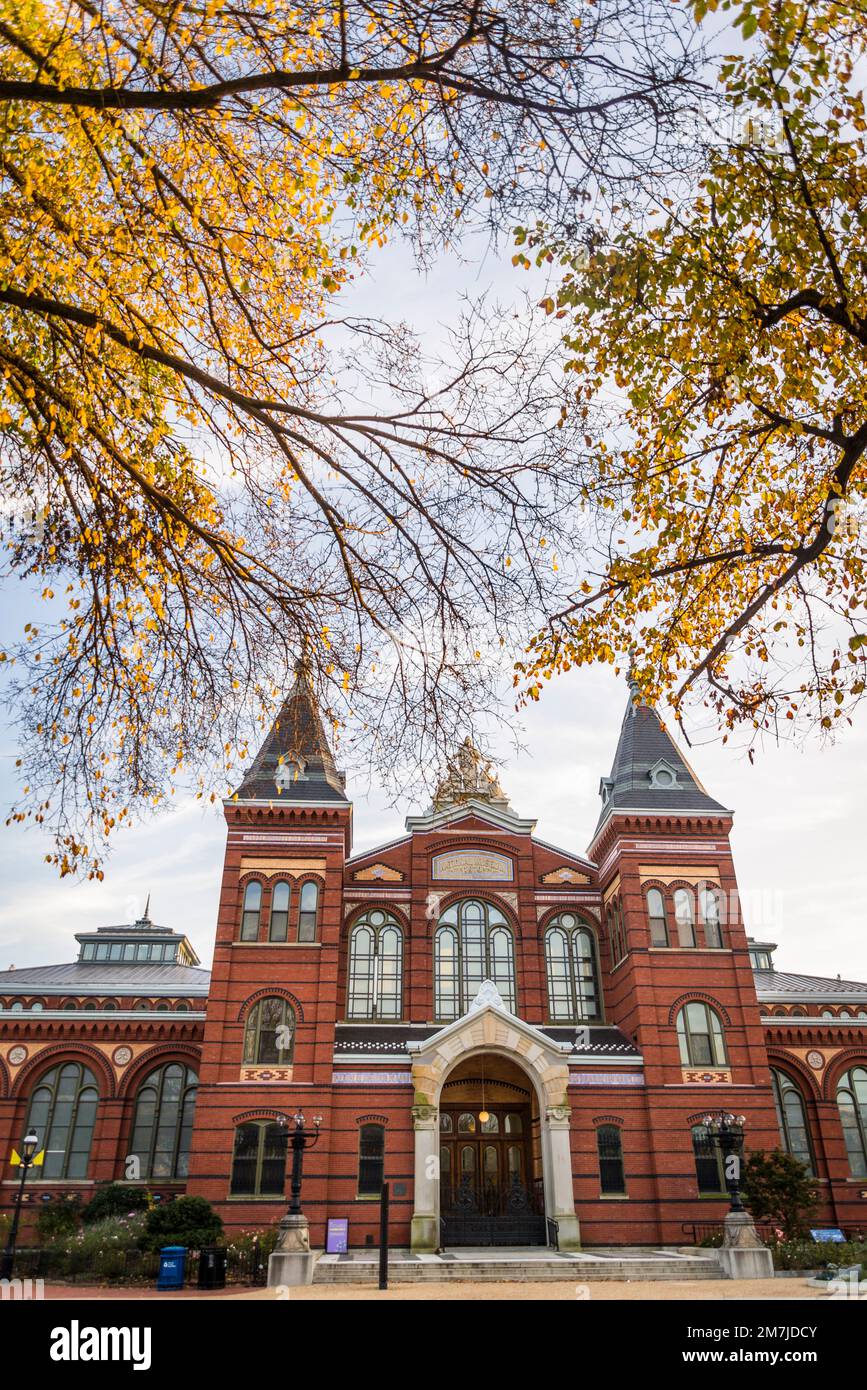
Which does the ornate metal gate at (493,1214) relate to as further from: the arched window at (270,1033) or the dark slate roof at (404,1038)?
the arched window at (270,1033)

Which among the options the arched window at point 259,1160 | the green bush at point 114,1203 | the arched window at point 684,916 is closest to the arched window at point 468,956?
the arched window at point 684,916

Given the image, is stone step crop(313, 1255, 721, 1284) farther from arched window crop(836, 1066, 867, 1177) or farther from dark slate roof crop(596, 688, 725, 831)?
dark slate roof crop(596, 688, 725, 831)

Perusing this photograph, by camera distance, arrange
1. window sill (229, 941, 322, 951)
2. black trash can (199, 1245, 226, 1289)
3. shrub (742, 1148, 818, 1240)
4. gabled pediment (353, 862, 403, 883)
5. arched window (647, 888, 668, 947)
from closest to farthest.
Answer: black trash can (199, 1245, 226, 1289) < shrub (742, 1148, 818, 1240) < window sill (229, 941, 322, 951) < arched window (647, 888, 668, 947) < gabled pediment (353, 862, 403, 883)

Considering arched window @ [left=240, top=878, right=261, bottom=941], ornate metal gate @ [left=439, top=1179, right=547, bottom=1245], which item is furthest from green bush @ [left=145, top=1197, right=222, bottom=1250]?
arched window @ [left=240, top=878, right=261, bottom=941]

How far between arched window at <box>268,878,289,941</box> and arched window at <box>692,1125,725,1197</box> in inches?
504

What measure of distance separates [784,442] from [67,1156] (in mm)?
27946

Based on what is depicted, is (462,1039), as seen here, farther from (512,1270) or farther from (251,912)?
(251,912)

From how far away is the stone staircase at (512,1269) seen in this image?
1873 centimetres

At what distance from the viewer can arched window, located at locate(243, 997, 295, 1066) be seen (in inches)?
982

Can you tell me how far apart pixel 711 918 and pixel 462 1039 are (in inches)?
335

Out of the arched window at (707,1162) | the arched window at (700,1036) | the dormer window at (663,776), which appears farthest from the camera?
the dormer window at (663,776)

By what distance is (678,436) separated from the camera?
8.41 metres

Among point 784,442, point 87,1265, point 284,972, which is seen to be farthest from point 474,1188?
point 784,442

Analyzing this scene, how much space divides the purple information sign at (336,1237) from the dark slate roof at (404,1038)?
4.06 m
